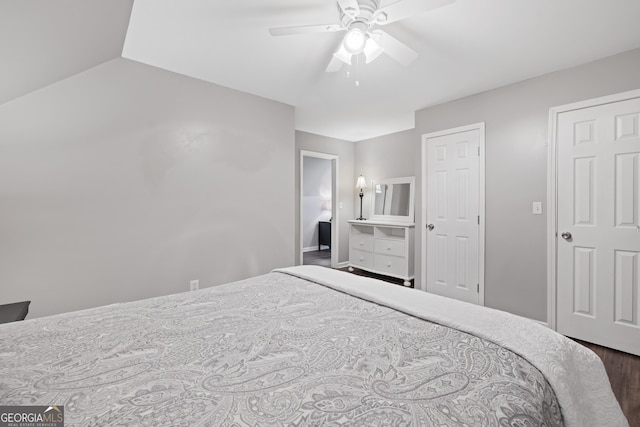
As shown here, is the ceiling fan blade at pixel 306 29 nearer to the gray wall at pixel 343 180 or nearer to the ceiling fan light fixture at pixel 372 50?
the ceiling fan light fixture at pixel 372 50

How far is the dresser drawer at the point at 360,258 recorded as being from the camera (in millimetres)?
4754

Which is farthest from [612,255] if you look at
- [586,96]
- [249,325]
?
[249,325]

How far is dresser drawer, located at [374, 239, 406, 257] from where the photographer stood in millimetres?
4246

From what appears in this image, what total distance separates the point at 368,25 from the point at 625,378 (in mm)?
2864

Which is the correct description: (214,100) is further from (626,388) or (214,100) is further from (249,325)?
(626,388)

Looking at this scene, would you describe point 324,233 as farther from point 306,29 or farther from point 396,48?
point 306,29

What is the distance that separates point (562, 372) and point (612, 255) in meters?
2.21

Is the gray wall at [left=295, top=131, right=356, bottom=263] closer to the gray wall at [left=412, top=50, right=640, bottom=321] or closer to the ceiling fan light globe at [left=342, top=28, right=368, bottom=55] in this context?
the gray wall at [left=412, top=50, right=640, bottom=321]

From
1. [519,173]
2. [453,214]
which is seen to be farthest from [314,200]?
[519,173]

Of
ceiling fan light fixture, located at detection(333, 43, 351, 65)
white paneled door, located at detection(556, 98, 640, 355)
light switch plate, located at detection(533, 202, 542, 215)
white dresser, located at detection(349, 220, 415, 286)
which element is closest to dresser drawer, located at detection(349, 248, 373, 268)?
white dresser, located at detection(349, 220, 415, 286)

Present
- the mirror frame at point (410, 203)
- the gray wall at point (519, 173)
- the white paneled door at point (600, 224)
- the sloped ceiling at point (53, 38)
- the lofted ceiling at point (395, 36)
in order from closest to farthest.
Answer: the sloped ceiling at point (53, 38) < the lofted ceiling at point (395, 36) < the white paneled door at point (600, 224) < the gray wall at point (519, 173) < the mirror frame at point (410, 203)

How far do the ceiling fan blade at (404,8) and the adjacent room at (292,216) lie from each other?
1 cm

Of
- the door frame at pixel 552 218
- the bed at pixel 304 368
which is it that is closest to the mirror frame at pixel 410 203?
the door frame at pixel 552 218

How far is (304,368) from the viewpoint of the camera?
32.8 inches
